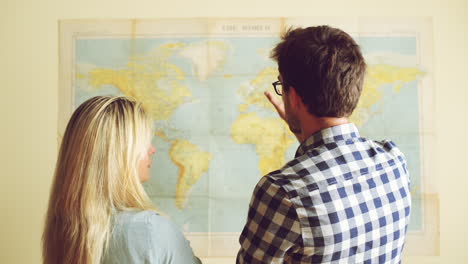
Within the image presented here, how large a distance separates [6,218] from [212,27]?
117 centimetres

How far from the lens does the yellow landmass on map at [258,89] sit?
65.7 inches

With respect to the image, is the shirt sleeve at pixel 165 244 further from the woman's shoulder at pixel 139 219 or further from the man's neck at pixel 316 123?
the man's neck at pixel 316 123

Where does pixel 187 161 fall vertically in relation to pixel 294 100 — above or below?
below

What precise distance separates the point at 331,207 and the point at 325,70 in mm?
276

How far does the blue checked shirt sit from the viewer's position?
2.56 ft

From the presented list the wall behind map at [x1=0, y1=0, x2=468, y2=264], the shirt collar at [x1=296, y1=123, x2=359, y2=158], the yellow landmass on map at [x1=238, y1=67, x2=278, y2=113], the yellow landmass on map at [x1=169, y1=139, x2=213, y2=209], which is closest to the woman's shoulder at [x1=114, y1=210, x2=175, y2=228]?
the shirt collar at [x1=296, y1=123, x2=359, y2=158]

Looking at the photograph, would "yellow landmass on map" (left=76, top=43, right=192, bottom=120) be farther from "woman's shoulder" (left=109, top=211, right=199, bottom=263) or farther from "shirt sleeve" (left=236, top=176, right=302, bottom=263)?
"shirt sleeve" (left=236, top=176, right=302, bottom=263)

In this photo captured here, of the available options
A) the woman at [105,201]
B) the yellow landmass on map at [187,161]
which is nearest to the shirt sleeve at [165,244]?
the woman at [105,201]

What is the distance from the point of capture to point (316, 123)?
880 millimetres

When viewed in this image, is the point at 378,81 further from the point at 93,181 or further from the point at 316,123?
the point at 93,181

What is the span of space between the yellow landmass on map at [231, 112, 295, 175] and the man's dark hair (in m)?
0.80

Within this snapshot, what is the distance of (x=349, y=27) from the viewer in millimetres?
1665

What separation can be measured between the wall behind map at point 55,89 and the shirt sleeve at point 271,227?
1.06 meters

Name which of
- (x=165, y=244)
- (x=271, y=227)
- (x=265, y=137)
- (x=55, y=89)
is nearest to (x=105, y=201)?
(x=165, y=244)
